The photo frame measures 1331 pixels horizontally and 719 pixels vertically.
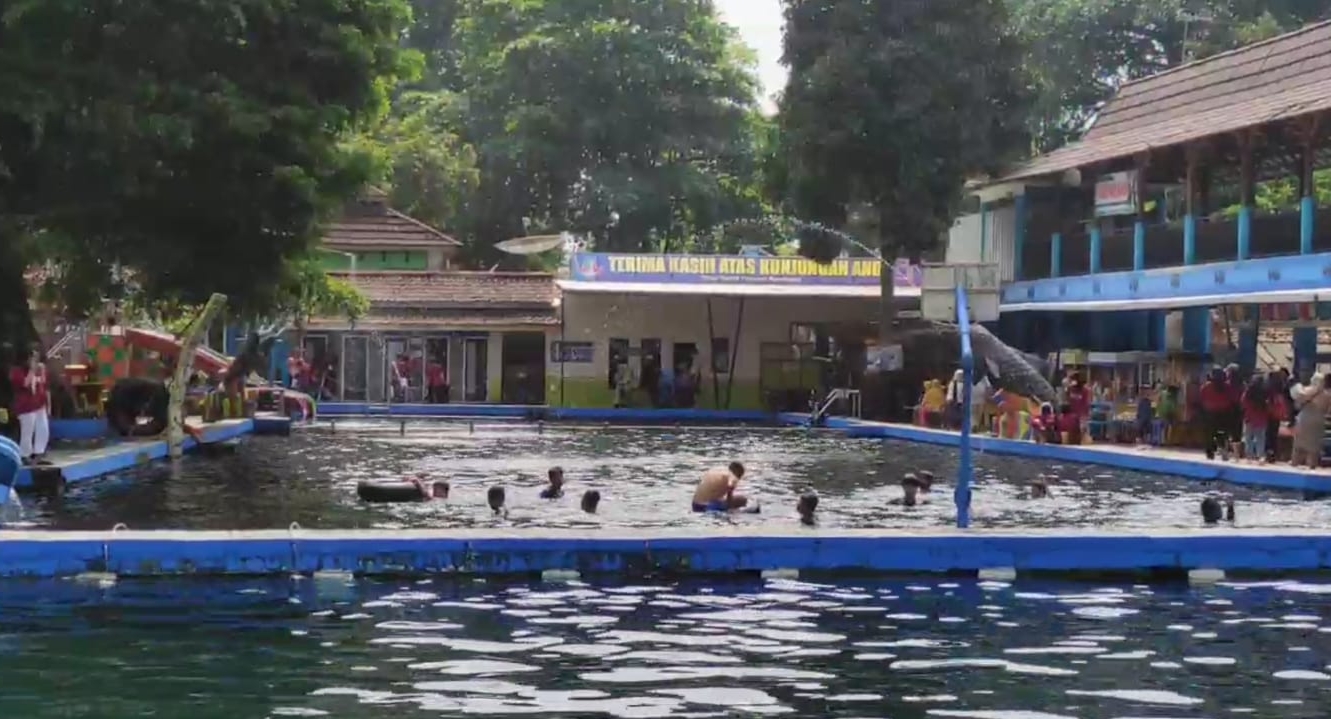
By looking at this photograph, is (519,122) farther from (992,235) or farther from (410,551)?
(410,551)

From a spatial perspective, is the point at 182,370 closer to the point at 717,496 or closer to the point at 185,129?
the point at 185,129

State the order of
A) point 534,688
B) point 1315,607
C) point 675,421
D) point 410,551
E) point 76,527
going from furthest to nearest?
point 675,421 < point 76,527 < point 410,551 < point 1315,607 < point 534,688

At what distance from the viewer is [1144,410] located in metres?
30.0

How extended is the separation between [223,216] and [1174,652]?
16.5 m

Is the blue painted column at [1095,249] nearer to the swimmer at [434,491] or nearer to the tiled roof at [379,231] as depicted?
the tiled roof at [379,231]

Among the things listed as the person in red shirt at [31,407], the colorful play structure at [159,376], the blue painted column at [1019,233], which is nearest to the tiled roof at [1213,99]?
the blue painted column at [1019,233]

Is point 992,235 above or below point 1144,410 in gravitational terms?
above

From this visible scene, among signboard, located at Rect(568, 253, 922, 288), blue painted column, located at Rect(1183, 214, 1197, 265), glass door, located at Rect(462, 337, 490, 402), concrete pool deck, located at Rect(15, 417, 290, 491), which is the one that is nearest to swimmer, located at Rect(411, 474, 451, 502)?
concrete pool deck, located at Rect(15, 417, 290, 491)

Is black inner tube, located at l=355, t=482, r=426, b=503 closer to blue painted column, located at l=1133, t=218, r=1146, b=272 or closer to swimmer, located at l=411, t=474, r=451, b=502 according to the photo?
swimmer, located at l=411, t=474, r=451, b=502

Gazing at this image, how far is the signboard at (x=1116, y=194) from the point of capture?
3594 centimetres

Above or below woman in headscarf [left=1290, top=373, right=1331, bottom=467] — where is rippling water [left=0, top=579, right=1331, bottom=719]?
below

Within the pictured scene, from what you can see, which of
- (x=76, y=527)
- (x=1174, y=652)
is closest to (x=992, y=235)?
(x=76, y=527)

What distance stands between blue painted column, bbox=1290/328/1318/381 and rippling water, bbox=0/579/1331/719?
56.2 ft

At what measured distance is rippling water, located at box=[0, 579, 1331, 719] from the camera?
9375 mm
